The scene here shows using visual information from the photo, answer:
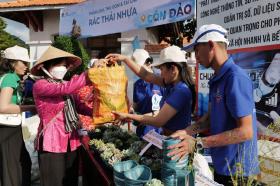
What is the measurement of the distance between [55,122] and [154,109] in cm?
119

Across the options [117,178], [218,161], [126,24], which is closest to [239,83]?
[218,161]

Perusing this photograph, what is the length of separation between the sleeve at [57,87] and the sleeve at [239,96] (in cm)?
127

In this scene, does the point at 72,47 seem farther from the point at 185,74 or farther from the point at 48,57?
the point at 185,74

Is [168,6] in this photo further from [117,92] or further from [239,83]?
[239,83]

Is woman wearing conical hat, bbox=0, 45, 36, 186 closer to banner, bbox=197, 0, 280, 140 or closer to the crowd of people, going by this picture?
the crowd of people

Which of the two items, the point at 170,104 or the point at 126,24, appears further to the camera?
the point at 126,24

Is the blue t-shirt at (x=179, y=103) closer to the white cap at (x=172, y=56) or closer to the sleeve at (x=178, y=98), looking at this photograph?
the sleeve at (x=178, y=98)

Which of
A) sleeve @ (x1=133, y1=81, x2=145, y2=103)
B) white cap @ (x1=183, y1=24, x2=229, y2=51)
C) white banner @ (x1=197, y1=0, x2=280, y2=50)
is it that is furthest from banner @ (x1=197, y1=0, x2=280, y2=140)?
white cap @ (x1=183, y1=24, x2=229, y2=51)

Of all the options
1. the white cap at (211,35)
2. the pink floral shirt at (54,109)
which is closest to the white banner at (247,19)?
the white cap at (211,35)

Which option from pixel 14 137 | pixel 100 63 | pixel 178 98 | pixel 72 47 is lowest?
pixel 14 137

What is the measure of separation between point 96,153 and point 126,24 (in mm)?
4209

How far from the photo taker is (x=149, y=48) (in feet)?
24.9

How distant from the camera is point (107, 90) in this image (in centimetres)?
256

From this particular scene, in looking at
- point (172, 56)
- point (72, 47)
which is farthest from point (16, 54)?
point (72, 47)
